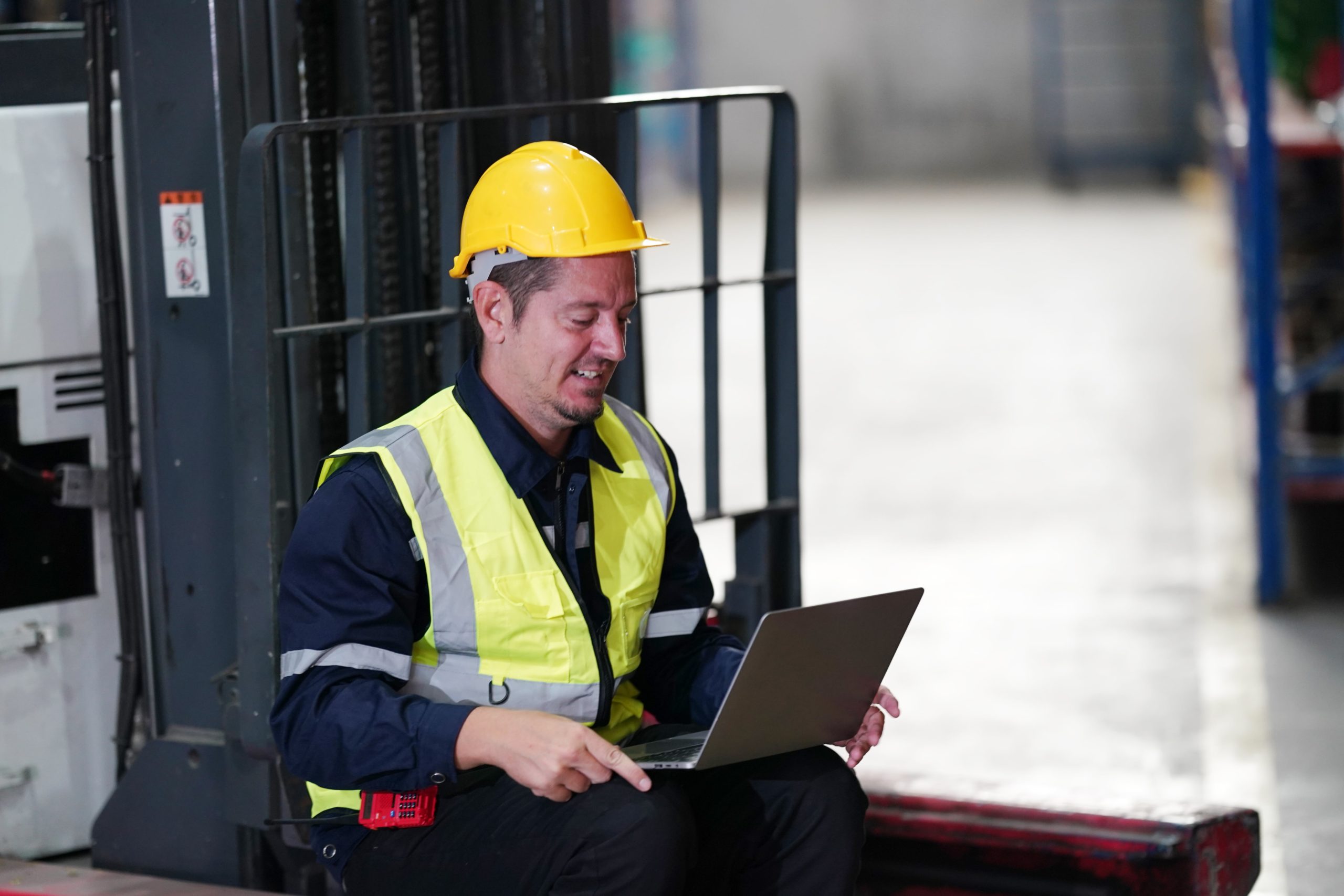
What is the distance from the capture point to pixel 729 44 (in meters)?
18.9

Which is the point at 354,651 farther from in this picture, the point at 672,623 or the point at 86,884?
the point at 86,884

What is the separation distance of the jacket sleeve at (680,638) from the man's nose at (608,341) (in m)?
0.37

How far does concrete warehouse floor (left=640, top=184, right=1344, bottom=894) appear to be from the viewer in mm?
4621

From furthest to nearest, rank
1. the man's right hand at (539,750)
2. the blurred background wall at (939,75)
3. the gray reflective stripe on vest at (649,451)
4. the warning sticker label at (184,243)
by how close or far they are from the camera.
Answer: the blurred background wall at (939,75), the warning sticker label at (184,243), the gray reflective stripe on vest at (649,451), the man's right hand at (539,750)

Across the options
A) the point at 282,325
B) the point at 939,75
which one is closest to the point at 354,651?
the point at 282,325

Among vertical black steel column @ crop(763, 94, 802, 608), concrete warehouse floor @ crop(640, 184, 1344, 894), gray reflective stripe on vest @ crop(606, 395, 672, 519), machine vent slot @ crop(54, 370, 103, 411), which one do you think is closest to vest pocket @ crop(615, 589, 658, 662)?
gray reflective stripe on vest @ crop(606, 395, 672, 519)

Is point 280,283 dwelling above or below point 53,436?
above

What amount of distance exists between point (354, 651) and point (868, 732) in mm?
739

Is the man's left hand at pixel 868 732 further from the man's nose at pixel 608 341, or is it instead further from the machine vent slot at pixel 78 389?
the machine vent slot at pixel 78 389

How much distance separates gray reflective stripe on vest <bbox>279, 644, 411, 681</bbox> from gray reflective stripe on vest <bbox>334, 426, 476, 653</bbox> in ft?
0.33

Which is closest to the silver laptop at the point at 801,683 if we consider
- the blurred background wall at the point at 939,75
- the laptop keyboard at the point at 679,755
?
the laptop keyboard at the point at 679,755

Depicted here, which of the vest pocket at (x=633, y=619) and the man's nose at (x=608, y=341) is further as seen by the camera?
the vest pocket at (x=633, y=619)

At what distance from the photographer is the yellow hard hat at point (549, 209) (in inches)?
94.4

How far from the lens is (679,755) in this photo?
2365 millimetres
